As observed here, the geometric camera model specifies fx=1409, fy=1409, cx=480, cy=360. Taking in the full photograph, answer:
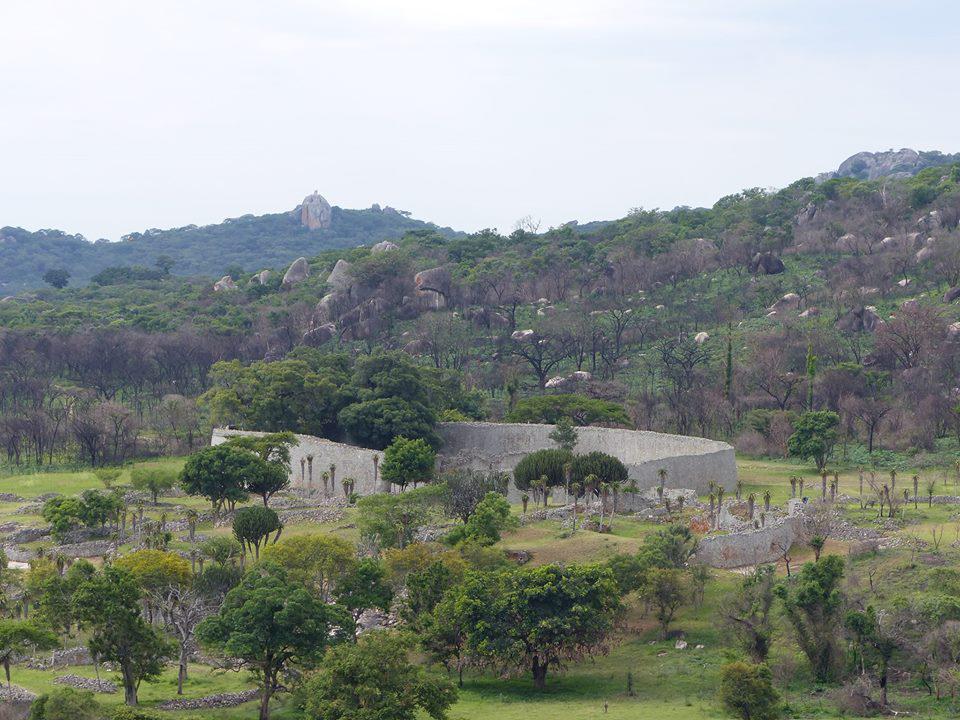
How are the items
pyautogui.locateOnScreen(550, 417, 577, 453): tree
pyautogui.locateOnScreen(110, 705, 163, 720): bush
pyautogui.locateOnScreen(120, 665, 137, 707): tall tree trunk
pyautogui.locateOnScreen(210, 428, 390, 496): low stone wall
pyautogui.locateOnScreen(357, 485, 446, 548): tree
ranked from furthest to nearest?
pyautogui.locateOnScreen(550, 417, 577, 453): tree
pyautogui.locateOnScreen(210, 428, 390, 496): low stone wall
pyautogui.locateOnScreen(357, 485, 446, 548): tree
pyautogui.locateOnScreen(120, 665, 137, 707): tall tree trunk
pyautogui.locateOnScreen(110, 705, 163, 720): bush

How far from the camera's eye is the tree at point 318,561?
43.7m

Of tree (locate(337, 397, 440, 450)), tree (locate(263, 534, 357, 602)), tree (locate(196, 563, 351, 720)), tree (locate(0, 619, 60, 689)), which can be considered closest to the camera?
tree (locate(196, 563, 351, 720))

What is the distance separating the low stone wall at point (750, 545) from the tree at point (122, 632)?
1794 cm

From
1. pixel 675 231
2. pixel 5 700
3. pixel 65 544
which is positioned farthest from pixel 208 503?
pixel 675 231

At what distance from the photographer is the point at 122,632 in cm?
3822

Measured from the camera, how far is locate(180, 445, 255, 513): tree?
58.4 metres

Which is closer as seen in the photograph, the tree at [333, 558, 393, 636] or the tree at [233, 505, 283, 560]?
the tree at [333, 558, 393, 636]

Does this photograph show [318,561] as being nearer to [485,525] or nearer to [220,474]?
[485,525]

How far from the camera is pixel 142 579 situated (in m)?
42.8

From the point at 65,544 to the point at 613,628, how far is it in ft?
80.2

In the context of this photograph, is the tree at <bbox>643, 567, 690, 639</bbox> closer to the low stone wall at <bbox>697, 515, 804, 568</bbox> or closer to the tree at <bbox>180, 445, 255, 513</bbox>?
the low stone wall at <bbox>697, 515, 804, 568</bbox>

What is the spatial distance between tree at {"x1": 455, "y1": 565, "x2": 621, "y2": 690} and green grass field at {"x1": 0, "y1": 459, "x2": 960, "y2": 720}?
2.39 feet

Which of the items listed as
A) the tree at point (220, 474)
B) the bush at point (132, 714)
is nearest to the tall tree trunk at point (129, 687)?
the bush at point (132, 714)

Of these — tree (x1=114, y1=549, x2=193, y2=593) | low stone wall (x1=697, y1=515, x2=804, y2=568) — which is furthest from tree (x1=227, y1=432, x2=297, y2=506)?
low stone wall (x1=697, y1=515, x2=804, y2=568)
